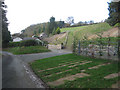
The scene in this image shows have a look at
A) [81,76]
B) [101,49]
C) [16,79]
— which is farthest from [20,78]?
[101,49]

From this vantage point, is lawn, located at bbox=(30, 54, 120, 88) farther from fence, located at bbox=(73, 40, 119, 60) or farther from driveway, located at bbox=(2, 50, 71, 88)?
fence, located at bbox=(73, 40, 119, 60)

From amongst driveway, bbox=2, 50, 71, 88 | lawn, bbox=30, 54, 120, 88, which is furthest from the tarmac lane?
lawn, bbox=30, 54, 120, 88

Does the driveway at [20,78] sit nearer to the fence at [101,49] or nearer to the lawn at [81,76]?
the lawn at [81,76]

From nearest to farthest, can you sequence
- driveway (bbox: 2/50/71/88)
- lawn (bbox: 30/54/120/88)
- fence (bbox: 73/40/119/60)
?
lawn (bbox: 30/54/120/88) < driveway (bbox: 2/50/71/88) < fence (bbox: 73/40/119/60)

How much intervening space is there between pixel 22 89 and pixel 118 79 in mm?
3331

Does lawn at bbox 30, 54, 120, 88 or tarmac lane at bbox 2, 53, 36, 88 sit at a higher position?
lawn at bbox 30, 54, 120, 88

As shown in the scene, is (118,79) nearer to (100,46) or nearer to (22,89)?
(22,89)

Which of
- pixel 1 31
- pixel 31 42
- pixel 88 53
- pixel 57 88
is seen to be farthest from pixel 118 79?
pixel 31 42

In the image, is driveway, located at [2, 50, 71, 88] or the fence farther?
the fence

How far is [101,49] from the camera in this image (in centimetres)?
727

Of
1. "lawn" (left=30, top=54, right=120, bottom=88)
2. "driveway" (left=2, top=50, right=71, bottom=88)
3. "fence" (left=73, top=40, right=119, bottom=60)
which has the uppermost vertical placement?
"fence" (left=73, top=40, right=119, bottom=60)

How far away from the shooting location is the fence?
6082 millimetres

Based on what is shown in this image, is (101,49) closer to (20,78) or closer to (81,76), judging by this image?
(81,76)

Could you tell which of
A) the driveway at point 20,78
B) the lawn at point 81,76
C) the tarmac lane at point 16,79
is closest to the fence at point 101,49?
the lawn at point 81,76
